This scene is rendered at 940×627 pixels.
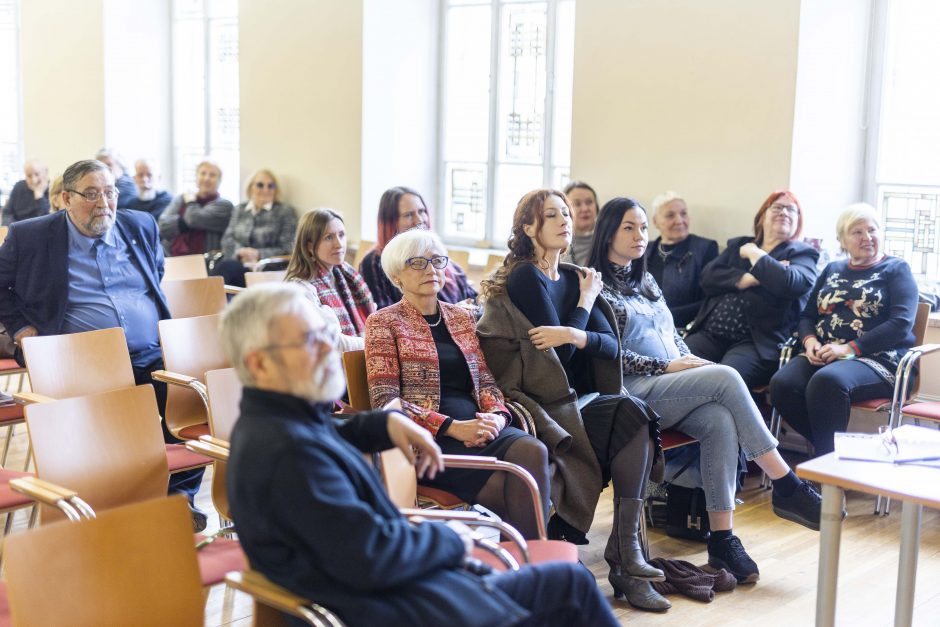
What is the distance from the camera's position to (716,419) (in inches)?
155

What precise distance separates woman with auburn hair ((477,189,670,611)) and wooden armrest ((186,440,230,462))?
1125mm

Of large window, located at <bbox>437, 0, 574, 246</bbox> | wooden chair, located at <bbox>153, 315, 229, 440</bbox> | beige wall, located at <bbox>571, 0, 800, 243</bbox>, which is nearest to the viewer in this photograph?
wooden chair, located at <bbox>153, 315, 229, 440</bbox>

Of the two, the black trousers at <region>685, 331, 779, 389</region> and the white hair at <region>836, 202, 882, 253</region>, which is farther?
the black trousers at <region>685, 331, 779, 389</region>

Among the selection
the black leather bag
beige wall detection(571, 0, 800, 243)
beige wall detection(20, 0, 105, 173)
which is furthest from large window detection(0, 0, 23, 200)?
the black leather bag

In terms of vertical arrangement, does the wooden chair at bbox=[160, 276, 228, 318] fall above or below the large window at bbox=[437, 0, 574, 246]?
below

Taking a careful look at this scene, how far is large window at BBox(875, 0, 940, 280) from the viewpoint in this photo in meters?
5.51

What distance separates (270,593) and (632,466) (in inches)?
71.4

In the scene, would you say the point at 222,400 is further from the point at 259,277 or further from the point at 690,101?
the point at 690,101

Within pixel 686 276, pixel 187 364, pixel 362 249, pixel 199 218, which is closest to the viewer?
pixel 187 364

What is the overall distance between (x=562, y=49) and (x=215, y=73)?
11.9 feet

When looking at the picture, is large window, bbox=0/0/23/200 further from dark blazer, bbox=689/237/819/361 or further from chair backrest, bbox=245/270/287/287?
dark blazer, bbox=689/237/819/361

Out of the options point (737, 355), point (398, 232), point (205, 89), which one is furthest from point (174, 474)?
point (205, 89)

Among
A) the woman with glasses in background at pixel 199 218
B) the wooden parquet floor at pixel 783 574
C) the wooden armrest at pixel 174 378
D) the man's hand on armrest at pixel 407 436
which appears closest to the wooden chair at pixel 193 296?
the wooden parquet floor at pixel 783 574

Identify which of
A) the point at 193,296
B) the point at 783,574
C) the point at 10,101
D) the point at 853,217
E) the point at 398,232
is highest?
the point at 10,101
